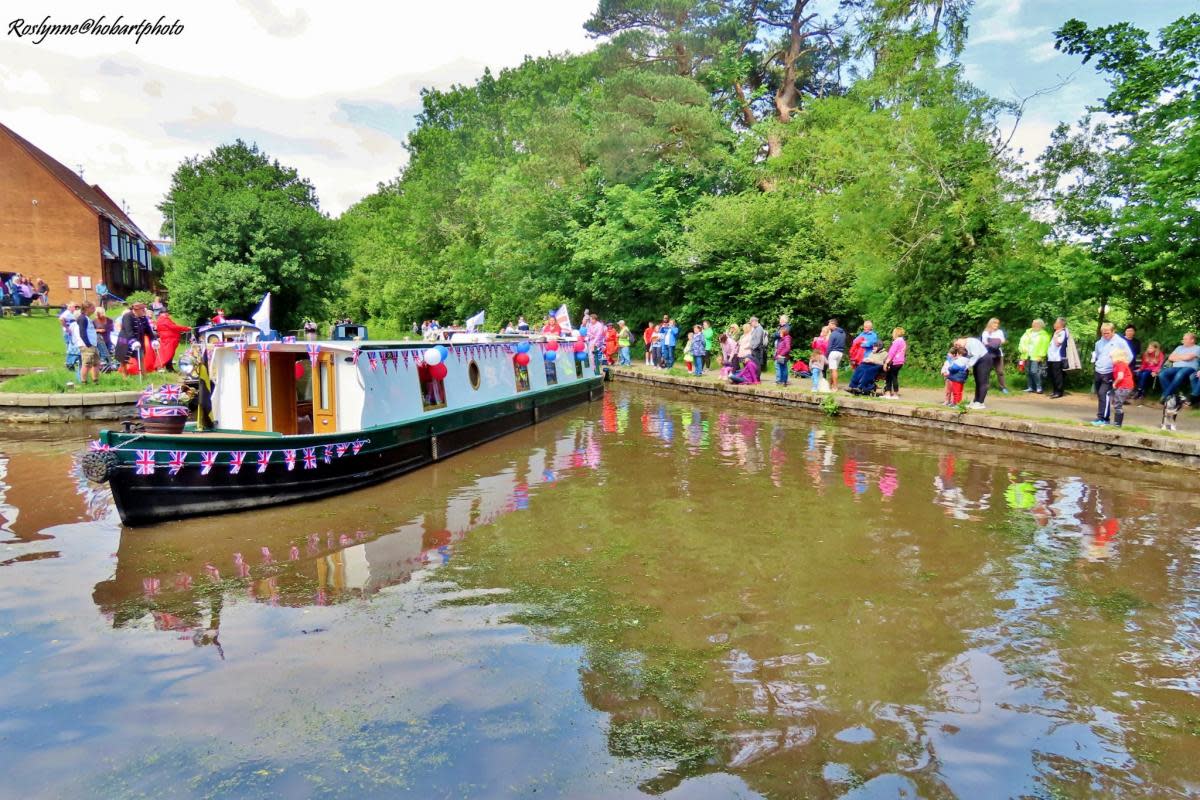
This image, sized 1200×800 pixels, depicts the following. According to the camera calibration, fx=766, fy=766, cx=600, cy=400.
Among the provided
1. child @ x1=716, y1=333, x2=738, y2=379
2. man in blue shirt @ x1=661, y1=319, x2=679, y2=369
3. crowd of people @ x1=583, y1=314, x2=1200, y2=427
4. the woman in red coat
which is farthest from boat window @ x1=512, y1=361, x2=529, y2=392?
man in blue shirt @ x1=661, y1=319, x2=679, y2=369

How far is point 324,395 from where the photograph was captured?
984cm

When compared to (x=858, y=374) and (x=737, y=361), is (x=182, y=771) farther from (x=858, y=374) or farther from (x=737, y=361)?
(x=737, y=361)

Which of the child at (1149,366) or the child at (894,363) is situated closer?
the child at (1149,366)

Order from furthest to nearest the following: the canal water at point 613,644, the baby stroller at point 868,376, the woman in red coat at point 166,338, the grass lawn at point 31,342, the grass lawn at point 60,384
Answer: the grass lawn at point 31,342, the woman in red coat at point 166,338, the baby stroller at point 868,376, the grass lawn at point 60,384, the canal water at point 613,644

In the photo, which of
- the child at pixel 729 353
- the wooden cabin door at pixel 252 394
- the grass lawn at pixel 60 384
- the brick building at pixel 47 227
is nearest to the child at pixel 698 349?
the child at pixel 729 353

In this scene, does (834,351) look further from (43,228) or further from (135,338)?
(43,228)

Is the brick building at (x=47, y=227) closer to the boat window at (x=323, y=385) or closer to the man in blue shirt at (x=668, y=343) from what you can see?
the man in blue shirt at (x=668, y=343)

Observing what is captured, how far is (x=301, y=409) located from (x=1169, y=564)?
970cm

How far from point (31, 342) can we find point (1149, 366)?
93.5 ft

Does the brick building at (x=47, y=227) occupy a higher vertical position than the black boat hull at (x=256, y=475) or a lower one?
higher

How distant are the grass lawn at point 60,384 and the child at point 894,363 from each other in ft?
48.9

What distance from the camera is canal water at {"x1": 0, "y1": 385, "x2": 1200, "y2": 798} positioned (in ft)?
12.4

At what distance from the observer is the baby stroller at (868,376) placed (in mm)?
15492

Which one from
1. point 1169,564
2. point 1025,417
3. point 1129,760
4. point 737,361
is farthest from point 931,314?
point 1129,760
